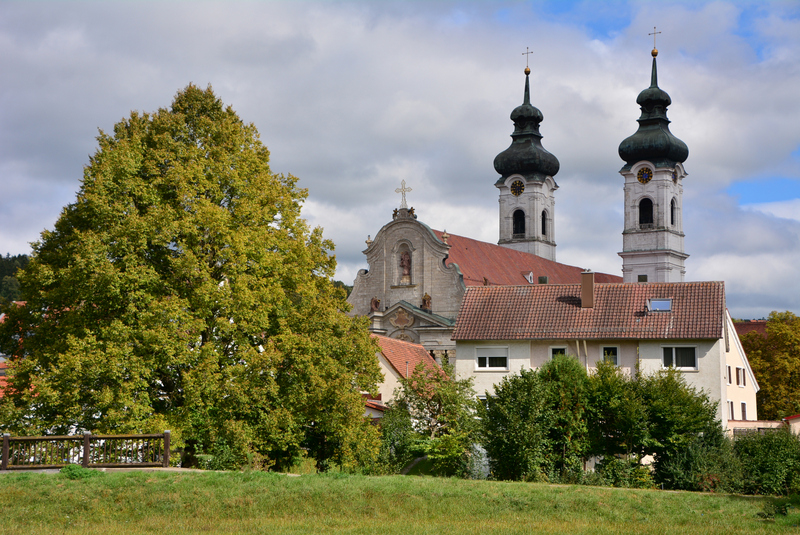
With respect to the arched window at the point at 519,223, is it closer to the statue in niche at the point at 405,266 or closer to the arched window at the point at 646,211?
the arched window at the point at 646,211

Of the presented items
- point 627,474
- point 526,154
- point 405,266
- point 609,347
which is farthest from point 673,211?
point 627,474

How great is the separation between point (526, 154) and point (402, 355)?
153 ft

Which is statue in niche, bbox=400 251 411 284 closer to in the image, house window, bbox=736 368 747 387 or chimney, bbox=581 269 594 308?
chimney, bbox=581 269 594 308

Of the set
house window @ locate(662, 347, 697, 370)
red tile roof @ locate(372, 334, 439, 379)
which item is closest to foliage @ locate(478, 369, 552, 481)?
house window @ locate(662, 347, 697, 370)

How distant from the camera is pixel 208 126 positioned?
2914 cm

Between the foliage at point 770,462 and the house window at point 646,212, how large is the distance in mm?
60573

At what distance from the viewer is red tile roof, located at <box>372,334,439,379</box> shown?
146ft

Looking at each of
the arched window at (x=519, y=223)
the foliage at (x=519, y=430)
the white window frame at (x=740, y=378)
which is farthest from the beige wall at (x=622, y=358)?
the arched window at (x=519, y=223)

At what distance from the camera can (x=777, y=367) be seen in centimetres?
4834

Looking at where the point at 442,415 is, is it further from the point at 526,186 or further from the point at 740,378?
the point at 526,186

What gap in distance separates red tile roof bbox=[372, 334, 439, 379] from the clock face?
43208 mm

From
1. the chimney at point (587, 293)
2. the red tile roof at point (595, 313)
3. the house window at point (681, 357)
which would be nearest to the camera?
the house window at point (681, 357)

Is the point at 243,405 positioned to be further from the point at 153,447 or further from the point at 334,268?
the point at 334,268

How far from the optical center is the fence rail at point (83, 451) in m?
23.3
